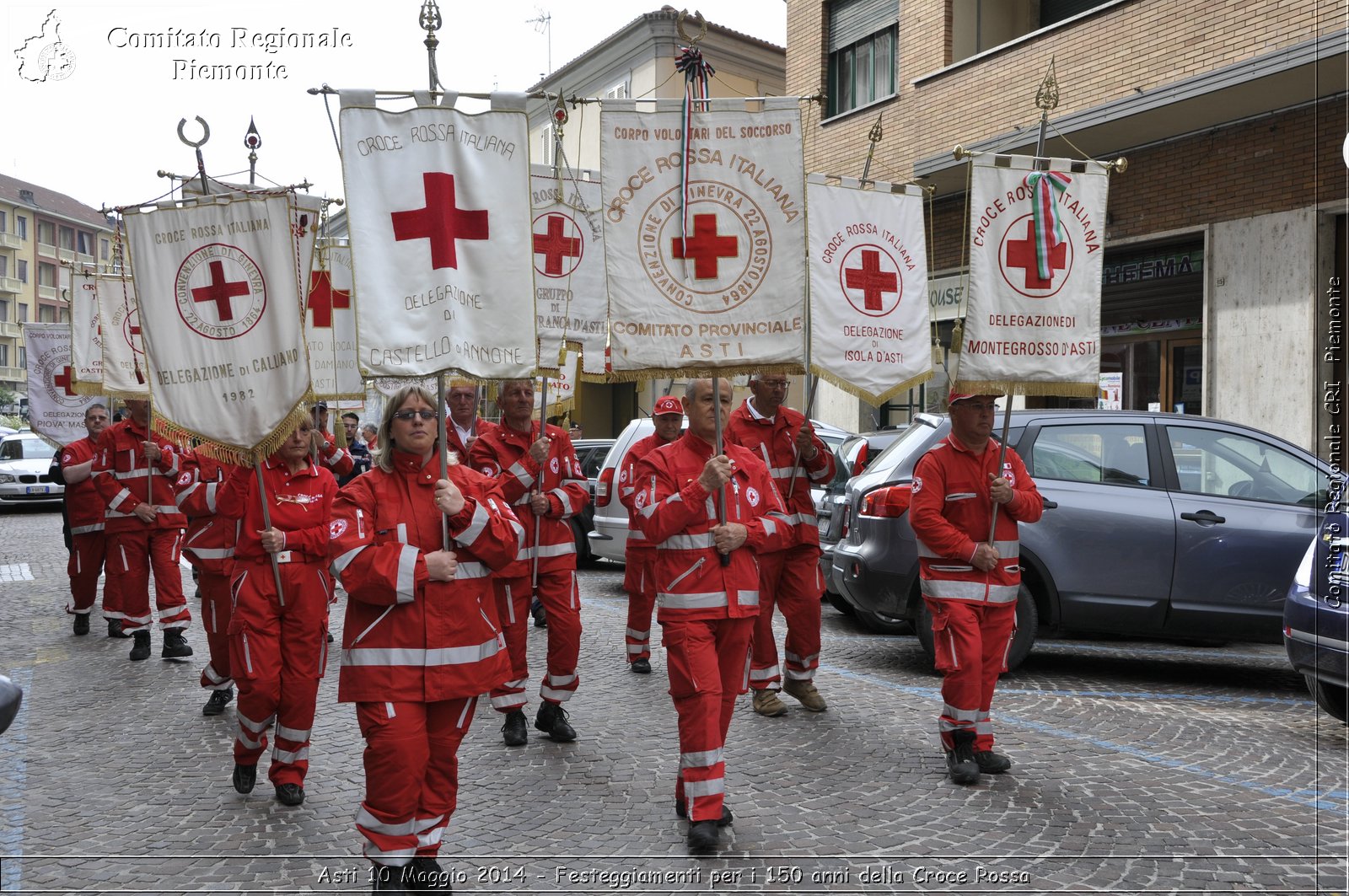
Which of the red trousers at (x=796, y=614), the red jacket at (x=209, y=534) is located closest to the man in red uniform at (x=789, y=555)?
the red trousers at (x=796, y=614)

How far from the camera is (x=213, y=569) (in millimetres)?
6770

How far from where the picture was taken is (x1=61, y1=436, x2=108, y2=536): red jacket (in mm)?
10018

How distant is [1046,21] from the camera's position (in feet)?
57.4

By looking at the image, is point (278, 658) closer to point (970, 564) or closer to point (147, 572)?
point (970, 564)

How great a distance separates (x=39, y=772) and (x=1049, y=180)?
6086 mm

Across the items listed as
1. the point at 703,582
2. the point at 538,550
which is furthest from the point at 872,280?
the point at 703,582

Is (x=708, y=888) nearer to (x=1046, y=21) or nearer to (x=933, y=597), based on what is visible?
(x=933, y=597)

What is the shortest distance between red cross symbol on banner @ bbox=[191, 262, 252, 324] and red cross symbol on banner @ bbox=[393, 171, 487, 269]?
1.51 meters

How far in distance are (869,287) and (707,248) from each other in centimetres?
267

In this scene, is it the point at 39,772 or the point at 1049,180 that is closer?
the point at 39,772

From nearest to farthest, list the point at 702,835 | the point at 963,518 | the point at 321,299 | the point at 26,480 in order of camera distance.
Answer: the point at 702,835 → the point at 963,518 → the point at 321,299 → the point at 26,480

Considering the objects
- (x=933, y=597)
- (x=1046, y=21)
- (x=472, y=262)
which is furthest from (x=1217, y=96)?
(x=472, y=262)

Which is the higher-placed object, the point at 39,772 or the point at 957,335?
the point at 957,335

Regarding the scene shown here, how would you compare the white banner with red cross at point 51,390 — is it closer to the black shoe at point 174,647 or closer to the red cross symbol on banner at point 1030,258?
the black shoe at point 174,647
